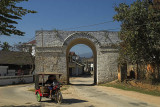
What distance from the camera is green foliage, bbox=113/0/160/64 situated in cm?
1542

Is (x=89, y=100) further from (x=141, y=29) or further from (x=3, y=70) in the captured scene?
(x=3, y=70)

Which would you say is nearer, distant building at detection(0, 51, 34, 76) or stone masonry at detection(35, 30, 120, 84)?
stone masonry at detection(35, 30, 120, 84)

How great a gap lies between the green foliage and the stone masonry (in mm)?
5525

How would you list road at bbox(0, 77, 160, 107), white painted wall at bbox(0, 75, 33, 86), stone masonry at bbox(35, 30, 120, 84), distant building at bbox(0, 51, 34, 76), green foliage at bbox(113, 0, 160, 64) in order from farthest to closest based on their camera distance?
distant building at bbox(0, 51, 34, 76) → white painted wall at bbox(0, 75, 33, 86) → stone masonry at bbox(35, 30, 120, 84) → green foliage at bbox(113, 0, 160, 64) → road at bbox(0, 77, 160, 107)

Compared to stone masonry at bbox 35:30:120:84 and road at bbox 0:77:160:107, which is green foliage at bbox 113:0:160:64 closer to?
road at bbox 0:77:160:107

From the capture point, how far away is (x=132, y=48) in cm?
1681

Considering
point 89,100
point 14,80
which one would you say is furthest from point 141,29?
point 14,80

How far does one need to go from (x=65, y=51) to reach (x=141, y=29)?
961cm

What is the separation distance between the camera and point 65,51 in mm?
22953

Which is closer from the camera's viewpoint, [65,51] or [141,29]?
[141,29]

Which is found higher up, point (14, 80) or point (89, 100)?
point (14, 80)

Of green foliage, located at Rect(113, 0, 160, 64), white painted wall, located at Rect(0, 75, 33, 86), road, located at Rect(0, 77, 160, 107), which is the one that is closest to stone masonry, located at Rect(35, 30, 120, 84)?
white painted wall, located at Rect(0, 75, 33, 86)

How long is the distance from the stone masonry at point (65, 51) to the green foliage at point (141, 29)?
553cm

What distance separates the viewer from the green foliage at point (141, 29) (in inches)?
607
